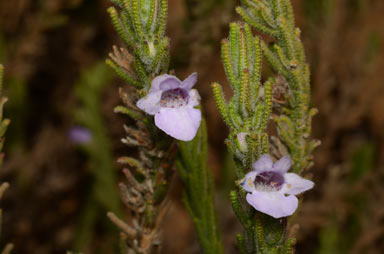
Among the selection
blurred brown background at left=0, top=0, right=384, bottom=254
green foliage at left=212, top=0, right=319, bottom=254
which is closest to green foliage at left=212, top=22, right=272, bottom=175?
green foliage at left=212, top=0, right=319, bottom=254

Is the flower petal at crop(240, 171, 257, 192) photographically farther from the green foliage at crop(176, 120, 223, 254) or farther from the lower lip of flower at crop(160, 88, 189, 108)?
the green foliage at crop(176, 120, 223, 254)

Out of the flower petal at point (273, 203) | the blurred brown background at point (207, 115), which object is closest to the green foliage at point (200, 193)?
the flower petal at point (273, 203)

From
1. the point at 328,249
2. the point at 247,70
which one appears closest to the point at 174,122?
the point at 247,70

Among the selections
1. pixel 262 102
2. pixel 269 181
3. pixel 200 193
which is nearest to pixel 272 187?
pixel 269 181

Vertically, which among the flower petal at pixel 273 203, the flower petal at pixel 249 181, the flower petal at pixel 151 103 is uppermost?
the flower petal at pixel 151 103

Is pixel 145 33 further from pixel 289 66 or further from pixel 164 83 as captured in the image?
pixel 289 66

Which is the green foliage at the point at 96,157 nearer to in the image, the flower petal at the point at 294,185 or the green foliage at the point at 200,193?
the green foliage at the point at 200,193

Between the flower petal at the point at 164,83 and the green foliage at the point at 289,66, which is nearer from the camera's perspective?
the flower petal at the point at 164,83
